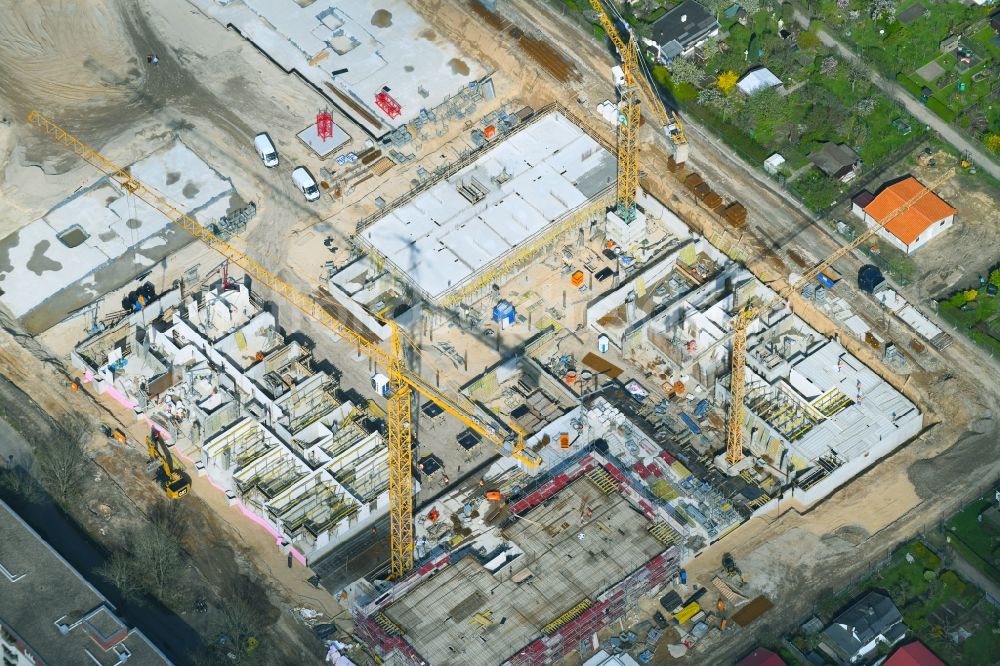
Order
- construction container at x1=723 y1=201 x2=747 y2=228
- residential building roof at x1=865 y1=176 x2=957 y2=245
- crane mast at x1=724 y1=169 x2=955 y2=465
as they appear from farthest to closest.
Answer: construction container at x1=723 y1=201 x2=747 y2=228 < residential building roof at x1=865 y1=176 x2=957 y2=245 < crane mast at x1=724 y1=169 x2=955 y2=465

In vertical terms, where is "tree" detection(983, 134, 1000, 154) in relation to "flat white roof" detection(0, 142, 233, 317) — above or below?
above

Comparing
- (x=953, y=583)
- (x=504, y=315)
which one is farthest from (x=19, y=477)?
(x=953, y=583)

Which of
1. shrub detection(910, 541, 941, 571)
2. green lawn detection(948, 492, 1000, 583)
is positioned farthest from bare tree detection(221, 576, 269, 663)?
green lawn detection(948, 492, 1000, 583)

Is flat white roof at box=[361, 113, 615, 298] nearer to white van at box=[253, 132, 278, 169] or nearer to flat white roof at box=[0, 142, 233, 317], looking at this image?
white van at box=[253, 132, 278, 169]

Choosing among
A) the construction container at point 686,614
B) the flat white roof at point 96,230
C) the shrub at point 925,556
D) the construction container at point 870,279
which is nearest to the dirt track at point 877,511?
the shrub at point 925,556

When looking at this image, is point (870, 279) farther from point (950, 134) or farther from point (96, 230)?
point (96, 230)

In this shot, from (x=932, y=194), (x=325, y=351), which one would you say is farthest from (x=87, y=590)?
(x=932, y=194)
